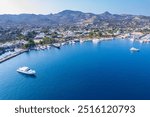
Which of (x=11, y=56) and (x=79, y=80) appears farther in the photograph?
(x=11, y=56)

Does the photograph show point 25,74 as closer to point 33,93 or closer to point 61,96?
point 33,93

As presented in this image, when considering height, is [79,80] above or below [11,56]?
above

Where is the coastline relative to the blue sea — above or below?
below

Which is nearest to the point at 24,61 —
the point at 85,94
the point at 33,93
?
the point at 33,93

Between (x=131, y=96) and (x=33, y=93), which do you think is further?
(x=33, y=93)

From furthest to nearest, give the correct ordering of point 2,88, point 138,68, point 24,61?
point 24,61 → point 138,68 → point 2,88

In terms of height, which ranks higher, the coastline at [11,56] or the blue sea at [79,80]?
the blue sea at [79,80]

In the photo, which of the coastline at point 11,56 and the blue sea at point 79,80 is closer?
the blue sea at point 79,80

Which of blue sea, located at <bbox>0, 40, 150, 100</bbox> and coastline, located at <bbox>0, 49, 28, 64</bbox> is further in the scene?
coastline, located at <bbox>0, 49, 28, 64</bbox>
